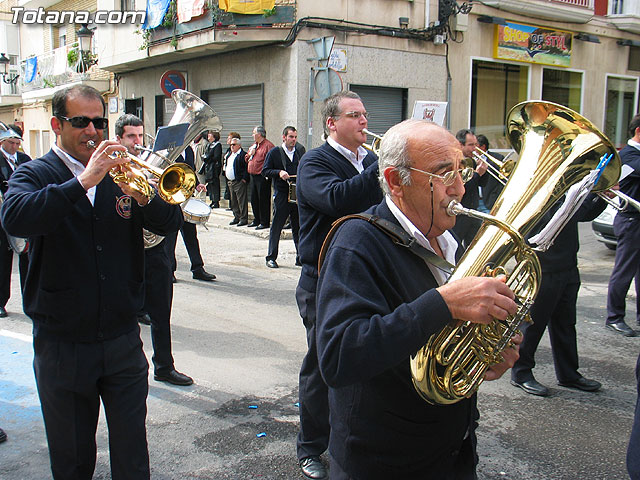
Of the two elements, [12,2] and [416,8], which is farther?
[12,2]

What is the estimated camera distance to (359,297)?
6.06 ft

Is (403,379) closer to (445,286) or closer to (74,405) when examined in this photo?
(445,286)

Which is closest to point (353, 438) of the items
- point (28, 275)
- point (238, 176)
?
point (28, 275)

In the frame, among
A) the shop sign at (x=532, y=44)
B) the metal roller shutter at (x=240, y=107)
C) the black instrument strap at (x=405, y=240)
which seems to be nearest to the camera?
the black instrument strap at (x=405, y=240)

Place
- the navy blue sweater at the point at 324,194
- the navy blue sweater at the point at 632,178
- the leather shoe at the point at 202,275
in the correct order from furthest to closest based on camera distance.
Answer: the leather shoe at the point at 202,275
the navy blue sweater at the point at 632,178
the navy blue sweater at the point at 324,194

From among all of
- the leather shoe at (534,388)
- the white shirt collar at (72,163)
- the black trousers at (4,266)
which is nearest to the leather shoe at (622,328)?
the leather shoe at (534,388)

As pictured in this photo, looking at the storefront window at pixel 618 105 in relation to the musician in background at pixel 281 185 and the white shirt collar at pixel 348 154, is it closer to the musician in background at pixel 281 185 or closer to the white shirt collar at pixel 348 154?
the musician in background at pixel 281 185

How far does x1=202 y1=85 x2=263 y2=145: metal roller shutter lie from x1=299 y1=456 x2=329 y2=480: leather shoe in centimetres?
1131

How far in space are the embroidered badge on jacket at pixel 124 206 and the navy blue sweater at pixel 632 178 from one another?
473cm

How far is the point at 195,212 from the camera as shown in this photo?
181 inches

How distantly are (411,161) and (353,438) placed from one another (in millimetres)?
893

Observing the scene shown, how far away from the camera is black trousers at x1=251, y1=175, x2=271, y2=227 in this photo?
1235cm

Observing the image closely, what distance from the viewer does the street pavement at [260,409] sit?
3545 mm

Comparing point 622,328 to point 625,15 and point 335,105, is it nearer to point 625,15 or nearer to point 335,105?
point 335,105
